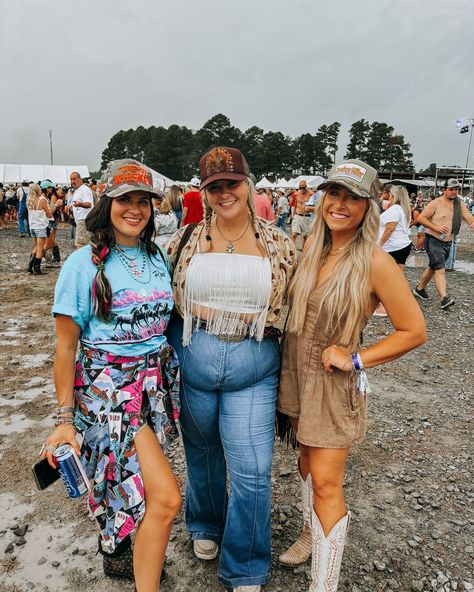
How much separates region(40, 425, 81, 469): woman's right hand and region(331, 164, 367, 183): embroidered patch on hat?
163 centimetres

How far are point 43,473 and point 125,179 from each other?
1320mm

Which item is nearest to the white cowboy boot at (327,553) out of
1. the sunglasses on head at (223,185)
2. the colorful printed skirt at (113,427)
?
the colorful printed skirt at (113,427)

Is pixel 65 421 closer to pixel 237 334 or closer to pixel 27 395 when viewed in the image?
pixel 237 334

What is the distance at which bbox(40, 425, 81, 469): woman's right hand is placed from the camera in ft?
6.12

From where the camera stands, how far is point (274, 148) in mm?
80625

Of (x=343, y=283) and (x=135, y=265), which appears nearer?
(x=343, y=283)

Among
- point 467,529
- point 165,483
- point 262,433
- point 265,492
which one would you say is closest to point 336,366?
point 262,433

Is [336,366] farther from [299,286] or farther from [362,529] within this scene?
[362,529]

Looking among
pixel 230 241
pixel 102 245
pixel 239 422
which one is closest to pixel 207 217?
pixel 230 241

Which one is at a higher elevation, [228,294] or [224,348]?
[228,294]

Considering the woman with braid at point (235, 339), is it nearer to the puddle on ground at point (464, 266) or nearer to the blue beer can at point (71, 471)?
the blue beer can at point (71, 471)

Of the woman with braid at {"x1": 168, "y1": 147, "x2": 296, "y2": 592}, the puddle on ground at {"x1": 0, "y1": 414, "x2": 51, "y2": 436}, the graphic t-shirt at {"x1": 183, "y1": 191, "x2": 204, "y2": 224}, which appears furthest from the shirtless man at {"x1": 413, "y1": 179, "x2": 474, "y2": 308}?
the puddle on ground at {"x1": 0, "y1": 414, "x2": 51, "y2": 436}

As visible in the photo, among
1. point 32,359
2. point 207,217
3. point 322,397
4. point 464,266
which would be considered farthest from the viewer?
point 464,266

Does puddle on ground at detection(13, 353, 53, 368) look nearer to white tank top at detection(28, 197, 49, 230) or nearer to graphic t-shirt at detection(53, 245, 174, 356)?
graphic t-shirt at detection(53, 245, 174, 356)
